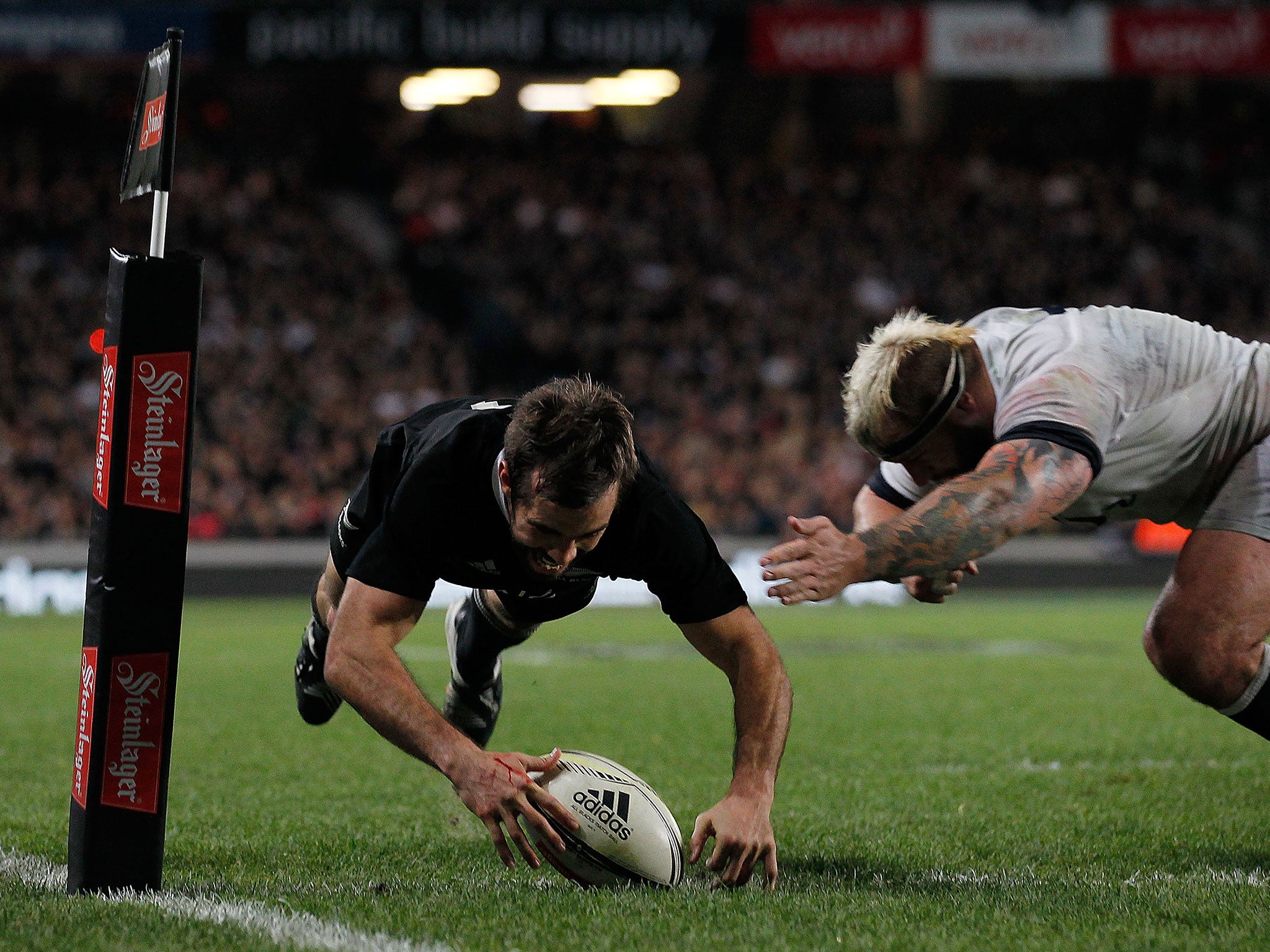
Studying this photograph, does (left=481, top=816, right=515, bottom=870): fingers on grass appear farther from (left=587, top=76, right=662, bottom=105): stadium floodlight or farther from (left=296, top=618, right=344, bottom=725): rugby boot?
(left=587, top=76, right=662, bottom=105): stadium floodlight

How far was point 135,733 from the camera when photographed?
388 centimetres

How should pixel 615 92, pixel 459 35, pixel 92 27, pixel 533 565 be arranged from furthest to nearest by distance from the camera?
pixel 615 92 → pixel 459 35 → pixel 92 27 → pixel 533 565

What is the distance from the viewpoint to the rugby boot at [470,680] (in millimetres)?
5609

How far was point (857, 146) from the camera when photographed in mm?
25062

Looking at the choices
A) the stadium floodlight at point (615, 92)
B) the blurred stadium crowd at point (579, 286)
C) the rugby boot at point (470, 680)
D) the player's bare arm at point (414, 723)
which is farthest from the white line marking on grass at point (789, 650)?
the stadium floodlight at point (615, 92)

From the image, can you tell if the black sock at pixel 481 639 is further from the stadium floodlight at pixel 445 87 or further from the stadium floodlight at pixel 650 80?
the stadium floodlight at pixel 650 80

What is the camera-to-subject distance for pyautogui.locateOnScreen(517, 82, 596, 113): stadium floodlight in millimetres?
23500

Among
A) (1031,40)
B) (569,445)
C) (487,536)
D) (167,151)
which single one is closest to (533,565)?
(487,536)

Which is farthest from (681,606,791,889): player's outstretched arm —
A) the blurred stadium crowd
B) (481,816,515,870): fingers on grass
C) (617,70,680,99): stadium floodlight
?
(617,70,680,99): stadium floodlight

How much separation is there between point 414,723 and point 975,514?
1.47 m

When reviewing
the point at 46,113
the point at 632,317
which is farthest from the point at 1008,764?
the point at 46,113

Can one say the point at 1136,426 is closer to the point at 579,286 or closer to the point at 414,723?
the point at 414,723

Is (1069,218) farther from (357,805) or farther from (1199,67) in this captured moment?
(357,805)

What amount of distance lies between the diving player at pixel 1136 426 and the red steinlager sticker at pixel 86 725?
2.13 m
